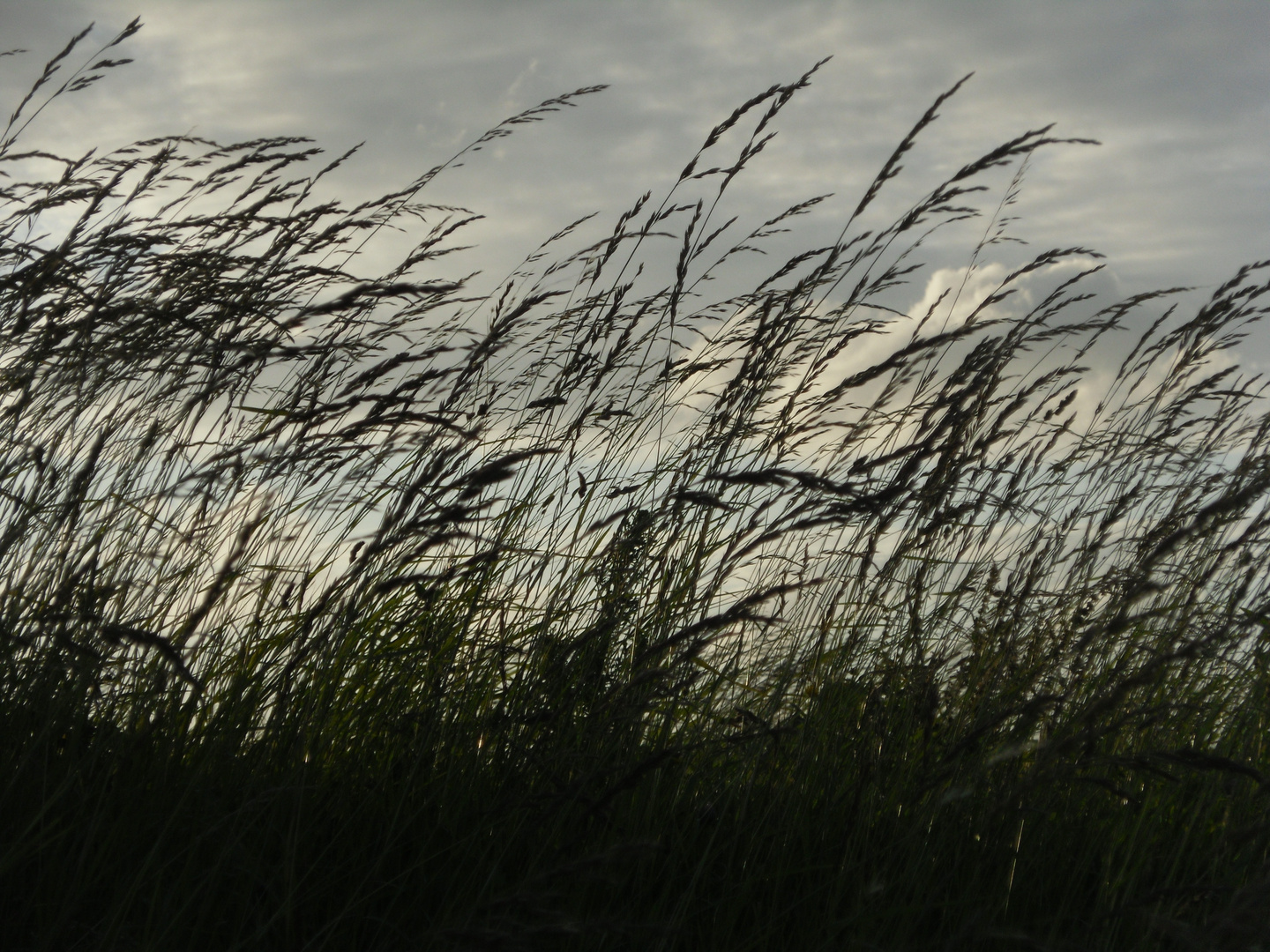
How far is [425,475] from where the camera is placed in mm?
1503

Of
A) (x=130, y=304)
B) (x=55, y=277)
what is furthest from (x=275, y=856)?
(x=55, y=277)

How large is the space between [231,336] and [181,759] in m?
0.86

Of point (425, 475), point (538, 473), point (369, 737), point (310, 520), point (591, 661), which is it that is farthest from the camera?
point (538, 473)

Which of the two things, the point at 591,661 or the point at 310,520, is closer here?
the point at 591,661

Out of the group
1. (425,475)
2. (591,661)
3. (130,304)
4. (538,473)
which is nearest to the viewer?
(425,475)

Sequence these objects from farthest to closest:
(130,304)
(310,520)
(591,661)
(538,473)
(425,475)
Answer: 1. (538,473)
2. (310,520)
3. (591,661)
4. (130,304)
5. (425,475)

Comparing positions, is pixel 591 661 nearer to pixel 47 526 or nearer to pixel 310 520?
pixel 310 520

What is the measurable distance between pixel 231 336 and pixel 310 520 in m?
0.46

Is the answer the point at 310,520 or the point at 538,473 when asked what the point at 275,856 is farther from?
the point at 538,473

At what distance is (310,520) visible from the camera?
217 cm

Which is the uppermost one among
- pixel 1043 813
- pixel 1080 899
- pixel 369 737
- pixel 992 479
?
pixel 992 479

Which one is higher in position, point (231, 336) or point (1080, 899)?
point (231, 336)

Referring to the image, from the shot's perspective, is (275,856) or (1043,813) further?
(1043,813)

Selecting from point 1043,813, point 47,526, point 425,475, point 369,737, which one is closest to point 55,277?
→ point 47,526
